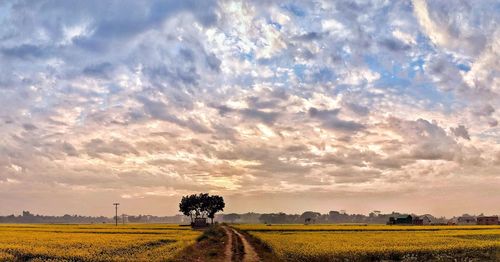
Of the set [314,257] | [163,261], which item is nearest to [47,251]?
[163,261]

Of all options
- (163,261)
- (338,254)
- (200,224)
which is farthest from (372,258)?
(200,224)

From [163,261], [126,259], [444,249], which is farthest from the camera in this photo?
[444,249]

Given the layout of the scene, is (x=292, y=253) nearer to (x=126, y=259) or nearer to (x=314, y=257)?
(x=314, y=257)

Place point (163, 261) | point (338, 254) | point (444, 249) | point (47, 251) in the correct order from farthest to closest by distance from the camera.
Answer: point (444, 249) → point (47, 251) → point (338, 254) → point (163, 261)

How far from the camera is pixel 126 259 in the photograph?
123 ft

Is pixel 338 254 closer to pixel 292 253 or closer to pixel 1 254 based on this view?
pixel 292 253

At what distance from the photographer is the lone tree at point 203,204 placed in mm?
152000

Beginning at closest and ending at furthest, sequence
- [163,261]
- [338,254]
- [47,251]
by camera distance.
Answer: [163,261] → [338,254] → [47,251]

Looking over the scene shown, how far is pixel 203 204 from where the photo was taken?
152 m

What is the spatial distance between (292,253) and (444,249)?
1640cm

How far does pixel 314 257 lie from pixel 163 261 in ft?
38.6

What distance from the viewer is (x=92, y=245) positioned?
4991cm

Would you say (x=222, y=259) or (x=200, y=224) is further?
(x=200, y=224)

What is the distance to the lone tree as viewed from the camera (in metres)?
152
